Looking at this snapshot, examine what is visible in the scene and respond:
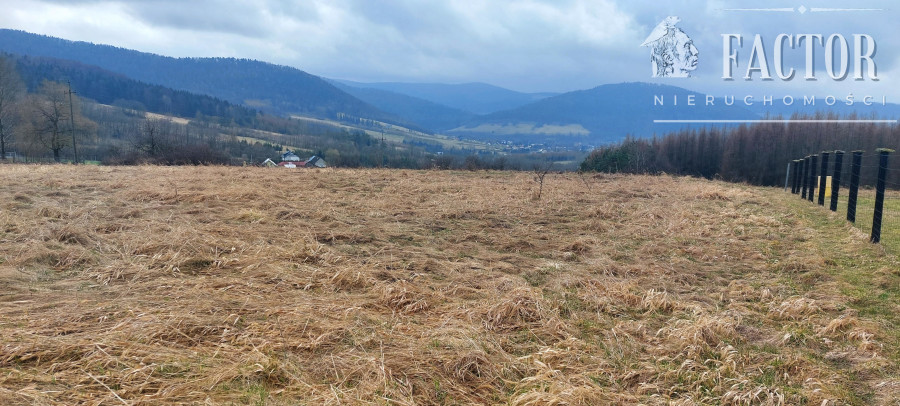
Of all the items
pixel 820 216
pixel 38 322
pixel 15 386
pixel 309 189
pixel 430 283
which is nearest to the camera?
pixel 15 386

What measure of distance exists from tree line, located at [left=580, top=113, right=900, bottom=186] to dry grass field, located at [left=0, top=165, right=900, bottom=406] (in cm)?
3722

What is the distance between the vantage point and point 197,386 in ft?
8.87

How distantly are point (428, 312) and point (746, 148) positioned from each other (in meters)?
62.1

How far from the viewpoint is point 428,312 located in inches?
159

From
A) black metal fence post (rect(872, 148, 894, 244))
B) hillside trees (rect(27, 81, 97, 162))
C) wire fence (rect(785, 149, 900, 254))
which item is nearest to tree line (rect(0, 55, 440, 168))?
hillside trees (rect(27, 81, 97, 162))

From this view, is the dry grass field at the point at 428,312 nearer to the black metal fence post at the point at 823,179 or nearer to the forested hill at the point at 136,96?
the black metal fence post at the point at 823,179

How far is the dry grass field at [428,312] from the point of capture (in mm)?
2809

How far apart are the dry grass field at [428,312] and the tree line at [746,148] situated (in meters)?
37.2

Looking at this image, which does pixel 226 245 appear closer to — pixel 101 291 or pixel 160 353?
pixel 101 291

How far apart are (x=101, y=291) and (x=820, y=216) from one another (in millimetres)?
11858

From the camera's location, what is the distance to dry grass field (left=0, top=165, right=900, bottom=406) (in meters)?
2.81

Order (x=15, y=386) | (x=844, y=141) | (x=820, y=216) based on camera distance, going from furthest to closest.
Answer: (x=844, y=141) → (x=820, y=216) → (x=15, y=386)

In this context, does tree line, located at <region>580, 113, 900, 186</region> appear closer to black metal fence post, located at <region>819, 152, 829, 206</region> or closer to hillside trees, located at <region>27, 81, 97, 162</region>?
black metal fence post, located at <region>819, 152, 829, 206</region>

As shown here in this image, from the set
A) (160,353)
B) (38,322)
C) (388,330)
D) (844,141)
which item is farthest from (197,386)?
(844,141)
